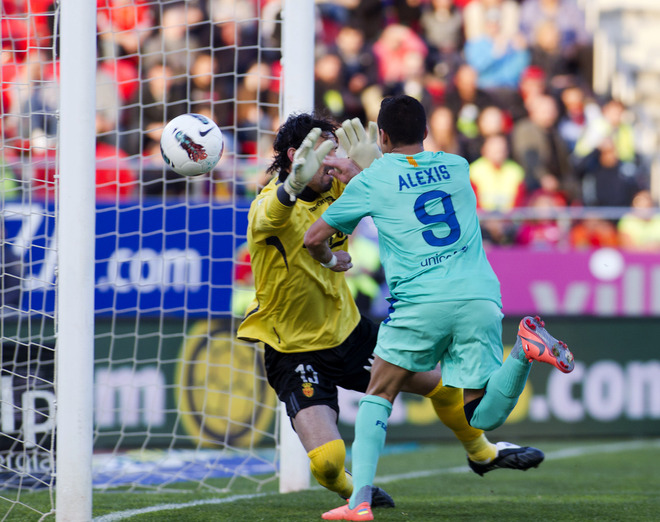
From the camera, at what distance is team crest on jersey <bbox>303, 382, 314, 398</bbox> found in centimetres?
505

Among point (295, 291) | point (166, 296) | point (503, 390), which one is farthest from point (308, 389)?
point (166, 296)

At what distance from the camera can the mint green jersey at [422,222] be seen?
4.46 m

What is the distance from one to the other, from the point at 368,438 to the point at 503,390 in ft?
2.10

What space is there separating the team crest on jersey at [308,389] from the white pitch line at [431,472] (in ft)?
3.26

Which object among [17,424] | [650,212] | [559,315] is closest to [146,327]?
[17,424]

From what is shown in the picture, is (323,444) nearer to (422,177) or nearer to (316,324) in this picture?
(316,324)

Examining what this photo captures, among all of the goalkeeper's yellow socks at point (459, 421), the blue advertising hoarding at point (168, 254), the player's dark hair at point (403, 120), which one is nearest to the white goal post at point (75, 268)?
the player's dark hair at point (403, 120)

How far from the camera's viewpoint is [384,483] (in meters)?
6.94

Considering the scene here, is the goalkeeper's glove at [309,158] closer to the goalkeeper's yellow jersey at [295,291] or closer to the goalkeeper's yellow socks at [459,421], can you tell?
the goalkeeper's yellow jersey at [295,291]

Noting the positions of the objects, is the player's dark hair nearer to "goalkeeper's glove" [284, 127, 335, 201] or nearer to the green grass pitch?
"goalkeeper's glove" [284, 127, 335, 201]

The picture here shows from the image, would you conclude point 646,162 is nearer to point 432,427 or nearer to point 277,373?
point 432,427

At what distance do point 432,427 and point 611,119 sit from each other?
210 inches

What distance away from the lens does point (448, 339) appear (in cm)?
452

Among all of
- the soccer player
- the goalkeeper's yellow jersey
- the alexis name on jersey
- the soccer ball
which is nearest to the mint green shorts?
the soccer player
